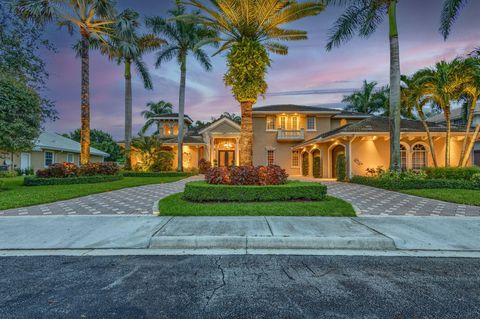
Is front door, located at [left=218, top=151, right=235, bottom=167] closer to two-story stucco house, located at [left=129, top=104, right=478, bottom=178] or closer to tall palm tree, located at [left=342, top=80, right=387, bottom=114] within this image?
two-story stucco house, located at [left=129, top=104, right=478, bottom=178]

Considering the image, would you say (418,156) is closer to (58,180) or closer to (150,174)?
(150,174)

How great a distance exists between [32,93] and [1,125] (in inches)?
98.0

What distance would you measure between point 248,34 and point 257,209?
776cm

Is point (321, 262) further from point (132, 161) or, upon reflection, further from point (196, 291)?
point (132, 161)

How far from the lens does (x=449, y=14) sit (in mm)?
12016

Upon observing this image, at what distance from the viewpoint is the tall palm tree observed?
30.7 meters

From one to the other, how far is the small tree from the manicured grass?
9656mm

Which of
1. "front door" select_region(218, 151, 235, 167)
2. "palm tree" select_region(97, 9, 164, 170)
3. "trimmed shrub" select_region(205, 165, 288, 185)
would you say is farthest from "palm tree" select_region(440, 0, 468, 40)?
"palm tree" select_region(97, 9, 164, 170)

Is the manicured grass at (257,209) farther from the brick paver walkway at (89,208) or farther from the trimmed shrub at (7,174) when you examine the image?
the trimmed shrub at (7,174)

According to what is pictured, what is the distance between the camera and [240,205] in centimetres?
697

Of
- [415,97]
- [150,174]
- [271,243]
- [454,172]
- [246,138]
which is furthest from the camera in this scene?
[150,174]

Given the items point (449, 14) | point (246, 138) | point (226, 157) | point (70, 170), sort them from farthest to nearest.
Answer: point (226, 157) → point (70, 170) → point (449, 14) → point (246, 138)

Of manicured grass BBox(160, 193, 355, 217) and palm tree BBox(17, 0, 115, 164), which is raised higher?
palm tree BBox(17, 0, 115, 164)

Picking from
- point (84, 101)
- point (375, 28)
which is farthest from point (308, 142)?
point (84, 101)
